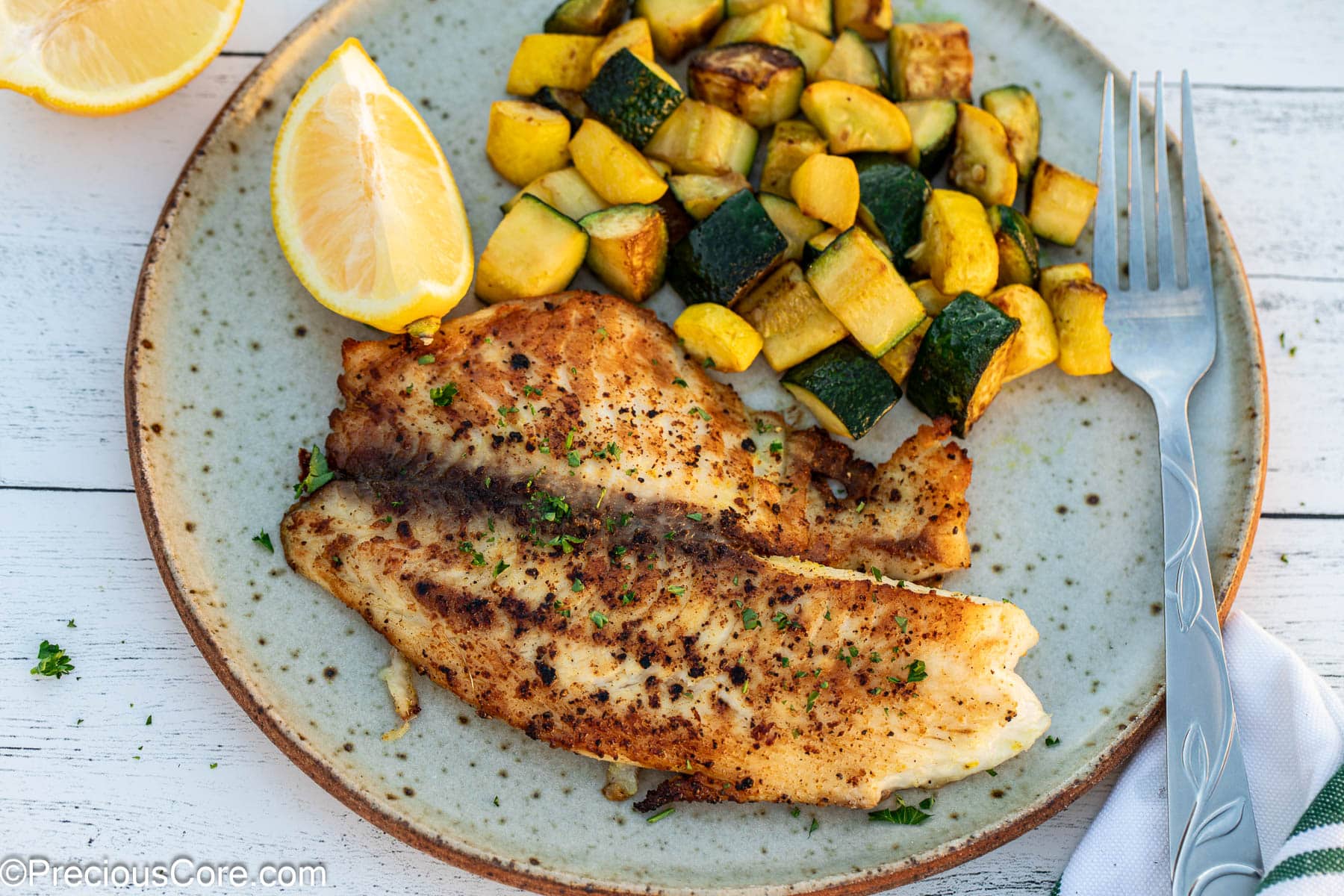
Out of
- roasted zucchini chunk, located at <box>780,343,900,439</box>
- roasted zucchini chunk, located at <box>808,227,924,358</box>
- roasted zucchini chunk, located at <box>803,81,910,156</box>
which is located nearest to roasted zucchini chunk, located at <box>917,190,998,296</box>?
roasted zucchini chunk, located at <box>808,227,924,358</box>

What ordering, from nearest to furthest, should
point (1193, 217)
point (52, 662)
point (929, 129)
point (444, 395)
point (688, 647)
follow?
1. point (688, 647)
2. point (444, 395)
3. point (52, 662)
4. point (929, 129)
5. point (1193, 217)

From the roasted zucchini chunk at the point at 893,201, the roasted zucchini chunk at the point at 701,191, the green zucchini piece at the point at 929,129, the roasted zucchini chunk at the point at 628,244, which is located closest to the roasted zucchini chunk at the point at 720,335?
the roasted zucchini chunk at the point at 628,244

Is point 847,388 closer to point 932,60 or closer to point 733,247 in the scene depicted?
point 733,247

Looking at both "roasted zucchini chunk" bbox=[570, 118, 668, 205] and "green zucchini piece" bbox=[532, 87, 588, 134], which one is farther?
"green zucchini piece" bbox=[532, 87, 588, 134]

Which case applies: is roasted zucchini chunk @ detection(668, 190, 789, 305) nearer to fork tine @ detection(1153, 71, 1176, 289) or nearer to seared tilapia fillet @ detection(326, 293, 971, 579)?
seared tilapia fillet @ detection(326, 293, 971, 579)

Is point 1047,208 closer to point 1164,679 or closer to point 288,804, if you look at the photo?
point 1164,679

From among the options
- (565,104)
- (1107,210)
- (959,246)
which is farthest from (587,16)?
(1107,210)

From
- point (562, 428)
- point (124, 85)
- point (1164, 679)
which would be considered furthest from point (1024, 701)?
point (124, 85)
